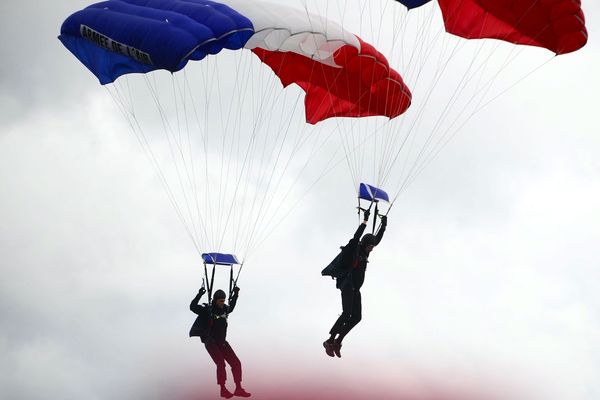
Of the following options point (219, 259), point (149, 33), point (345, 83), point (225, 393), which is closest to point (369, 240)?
point (219, 259)

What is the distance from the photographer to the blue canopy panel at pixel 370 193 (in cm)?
1781

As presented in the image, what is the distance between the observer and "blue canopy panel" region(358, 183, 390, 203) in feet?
58.4

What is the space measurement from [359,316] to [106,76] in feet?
24.4

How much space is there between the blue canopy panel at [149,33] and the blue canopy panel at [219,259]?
3807 millimetres

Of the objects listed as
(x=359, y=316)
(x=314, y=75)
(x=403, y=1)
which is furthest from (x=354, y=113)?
(x=359, y=316)

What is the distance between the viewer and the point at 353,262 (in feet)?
58.3

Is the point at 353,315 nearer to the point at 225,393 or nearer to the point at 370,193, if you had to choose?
the point at 370,193

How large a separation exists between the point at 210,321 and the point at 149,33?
19.0 ft

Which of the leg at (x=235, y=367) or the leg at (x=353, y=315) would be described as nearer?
the leg at (x=353, y=315)

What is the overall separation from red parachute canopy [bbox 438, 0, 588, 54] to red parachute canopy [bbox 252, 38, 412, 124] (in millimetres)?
1899

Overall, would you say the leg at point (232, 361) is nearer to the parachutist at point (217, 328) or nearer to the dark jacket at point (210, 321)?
the parachutist at point (217, 328)

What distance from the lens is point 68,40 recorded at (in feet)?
66.4

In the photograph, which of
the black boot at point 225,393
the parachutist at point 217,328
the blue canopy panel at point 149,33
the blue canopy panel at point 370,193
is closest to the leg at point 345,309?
the blue canopy panel at point 370,193

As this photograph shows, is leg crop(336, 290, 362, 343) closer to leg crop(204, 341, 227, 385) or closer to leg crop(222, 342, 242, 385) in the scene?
leg crop(222, 342, 242, 385)
